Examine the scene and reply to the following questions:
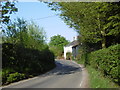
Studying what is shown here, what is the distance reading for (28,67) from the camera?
23.5 meters

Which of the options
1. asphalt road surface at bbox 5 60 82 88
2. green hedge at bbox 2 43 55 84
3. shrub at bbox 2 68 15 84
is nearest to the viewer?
asphalt road surface at bbox 5 60 82 88

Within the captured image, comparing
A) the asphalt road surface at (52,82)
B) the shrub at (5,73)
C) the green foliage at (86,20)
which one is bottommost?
the asphalt road surface at (52,82)

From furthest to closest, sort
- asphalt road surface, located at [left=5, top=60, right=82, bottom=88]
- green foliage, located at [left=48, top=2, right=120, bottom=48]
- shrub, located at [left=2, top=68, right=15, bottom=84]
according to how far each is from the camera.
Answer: green foliage, located at [left=48, top=2, right=120, bottom=48]
shrub, located at [left=2, top=68, right=15, bottom=84]
asphalt road surface, located at [left=5, top=60, right=82, bottom=88]

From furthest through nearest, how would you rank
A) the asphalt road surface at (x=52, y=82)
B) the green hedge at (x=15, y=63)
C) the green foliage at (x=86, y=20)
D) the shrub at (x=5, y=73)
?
the green foliage at (x=86, y=20) < the green hedge at (x=15, y=63) < the shrub at (x=5, y=73) < the asphalt road surface at (x=52, y=82)

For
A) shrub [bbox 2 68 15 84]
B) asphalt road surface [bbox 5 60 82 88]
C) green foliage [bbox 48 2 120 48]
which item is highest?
green foliage [bbox 48 2 120 48]

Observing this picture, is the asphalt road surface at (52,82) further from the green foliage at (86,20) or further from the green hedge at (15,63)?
the green foliage at (86,20)

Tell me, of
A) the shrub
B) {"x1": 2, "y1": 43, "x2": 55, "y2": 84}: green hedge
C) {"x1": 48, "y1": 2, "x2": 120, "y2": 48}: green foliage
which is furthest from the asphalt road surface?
{"x1": 48, "y1": 2, "x2": 120, "y2": 48}: green foliage

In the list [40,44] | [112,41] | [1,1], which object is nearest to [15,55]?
[1,1]

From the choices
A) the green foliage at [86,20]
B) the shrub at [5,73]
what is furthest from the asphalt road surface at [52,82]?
the green foliage at [86,20]

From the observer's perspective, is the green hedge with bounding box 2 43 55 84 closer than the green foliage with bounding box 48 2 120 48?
Yes

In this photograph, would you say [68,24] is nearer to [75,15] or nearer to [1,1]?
[75,15]

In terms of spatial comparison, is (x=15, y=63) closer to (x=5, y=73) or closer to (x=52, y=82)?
(x=5, y=73)

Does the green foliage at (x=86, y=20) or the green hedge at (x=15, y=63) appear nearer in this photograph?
the green hedge at (x=15, y=63)

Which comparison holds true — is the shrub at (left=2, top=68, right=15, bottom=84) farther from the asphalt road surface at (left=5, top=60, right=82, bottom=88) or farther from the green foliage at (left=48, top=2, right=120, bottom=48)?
the green foliage at (left=48, top=2, right=120, bottom=48)
